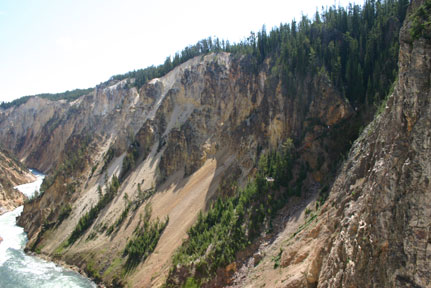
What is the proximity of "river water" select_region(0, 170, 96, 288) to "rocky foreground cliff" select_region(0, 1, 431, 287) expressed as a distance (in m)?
2.26

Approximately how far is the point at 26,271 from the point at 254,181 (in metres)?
36.1

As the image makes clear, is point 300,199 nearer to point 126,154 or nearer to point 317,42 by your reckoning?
point 317,42

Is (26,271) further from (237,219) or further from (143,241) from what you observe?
(237,219)

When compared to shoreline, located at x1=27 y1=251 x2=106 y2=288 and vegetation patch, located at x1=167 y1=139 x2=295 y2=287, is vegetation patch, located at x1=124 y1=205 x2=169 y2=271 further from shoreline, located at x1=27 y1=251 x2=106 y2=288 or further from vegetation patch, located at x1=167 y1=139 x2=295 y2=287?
vegetation patch, located at x1=167 y1=139 x2=295 y2=287

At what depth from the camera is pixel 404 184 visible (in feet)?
53.4

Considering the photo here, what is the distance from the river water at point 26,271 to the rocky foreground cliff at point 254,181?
89.1 inches

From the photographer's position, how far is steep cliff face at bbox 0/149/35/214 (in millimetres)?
Answer: 84938

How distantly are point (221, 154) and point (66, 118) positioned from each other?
294ft

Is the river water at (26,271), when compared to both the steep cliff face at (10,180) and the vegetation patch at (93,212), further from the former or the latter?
the steep cliff face at (10,180)

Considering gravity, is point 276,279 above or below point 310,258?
below

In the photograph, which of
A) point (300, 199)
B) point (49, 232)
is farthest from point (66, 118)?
point (300, 199)

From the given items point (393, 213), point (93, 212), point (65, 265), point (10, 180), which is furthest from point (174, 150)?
point (10, 180)

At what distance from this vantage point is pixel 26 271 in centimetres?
5025

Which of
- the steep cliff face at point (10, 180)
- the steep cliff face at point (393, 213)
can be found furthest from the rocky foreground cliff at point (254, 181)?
the steep cliff face at point (10, 180)
